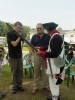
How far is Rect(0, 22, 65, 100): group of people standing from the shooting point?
19.1 ft

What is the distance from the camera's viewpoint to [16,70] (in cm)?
731

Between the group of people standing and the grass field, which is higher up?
the group of people standing

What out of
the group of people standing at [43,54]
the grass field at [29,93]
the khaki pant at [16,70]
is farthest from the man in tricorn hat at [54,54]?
the khaki pant at [16,70]

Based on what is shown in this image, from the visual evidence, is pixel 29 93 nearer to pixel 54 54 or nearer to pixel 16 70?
pixel 16 70

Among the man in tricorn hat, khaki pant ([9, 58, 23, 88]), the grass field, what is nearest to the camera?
the man in tricorn hat

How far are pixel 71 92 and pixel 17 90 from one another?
151 centimetres

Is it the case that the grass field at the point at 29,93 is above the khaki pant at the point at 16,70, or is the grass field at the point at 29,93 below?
below

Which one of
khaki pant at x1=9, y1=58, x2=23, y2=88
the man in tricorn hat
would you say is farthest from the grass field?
the man in tricorn hat

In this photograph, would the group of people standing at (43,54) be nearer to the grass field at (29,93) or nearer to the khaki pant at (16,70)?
the khaki pant at (16,70)

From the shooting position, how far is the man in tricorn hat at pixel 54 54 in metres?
5.75

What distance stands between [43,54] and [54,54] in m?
0.24

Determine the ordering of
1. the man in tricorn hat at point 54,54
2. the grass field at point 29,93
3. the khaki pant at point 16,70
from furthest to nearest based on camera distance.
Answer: the khaki pant at point 16,70
the grass field at point 29,93
the man in tricorn hat at point 54,54

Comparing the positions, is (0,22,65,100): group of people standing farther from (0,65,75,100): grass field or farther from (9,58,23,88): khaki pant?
(0,65,75,100): grass field

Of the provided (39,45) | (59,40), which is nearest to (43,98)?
(39,45)
